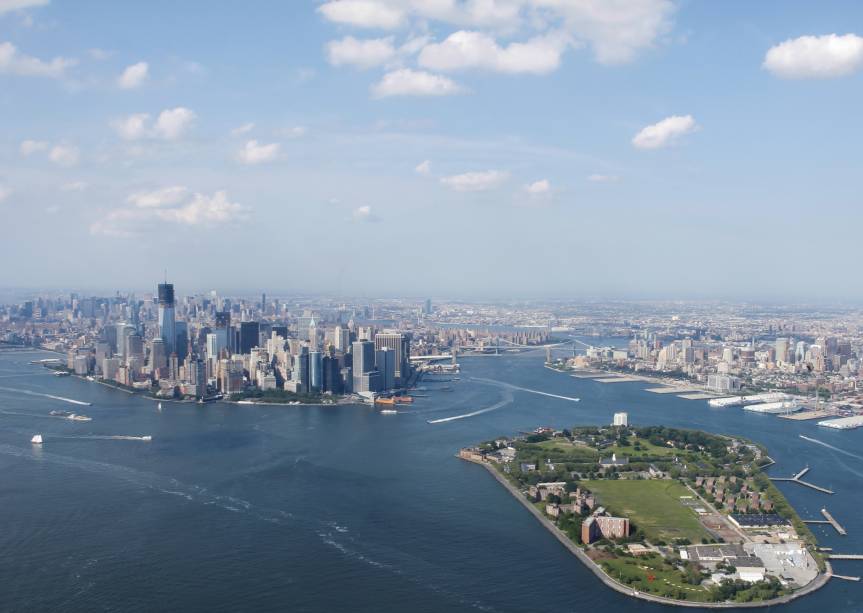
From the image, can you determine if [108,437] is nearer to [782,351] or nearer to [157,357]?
[157,357]

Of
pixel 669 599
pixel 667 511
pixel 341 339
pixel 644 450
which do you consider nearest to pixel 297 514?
pixel 669 599

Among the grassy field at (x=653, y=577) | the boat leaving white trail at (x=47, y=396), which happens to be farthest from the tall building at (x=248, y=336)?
the grassy field at (x=653, y=577)

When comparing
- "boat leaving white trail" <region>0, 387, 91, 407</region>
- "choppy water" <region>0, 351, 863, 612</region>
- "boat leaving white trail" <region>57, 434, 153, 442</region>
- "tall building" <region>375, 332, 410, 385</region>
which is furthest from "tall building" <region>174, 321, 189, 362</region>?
"boat leaving white trail" <region>57, 434, 153, 442</region>

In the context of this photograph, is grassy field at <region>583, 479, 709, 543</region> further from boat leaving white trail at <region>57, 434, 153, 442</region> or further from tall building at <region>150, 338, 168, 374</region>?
tall building at <region>150, 338, 168, 374</region>

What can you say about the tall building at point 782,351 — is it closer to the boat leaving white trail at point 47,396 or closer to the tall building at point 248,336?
the tall building at point 248,336

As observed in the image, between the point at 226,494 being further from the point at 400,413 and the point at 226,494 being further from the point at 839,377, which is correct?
the point at 839,377
